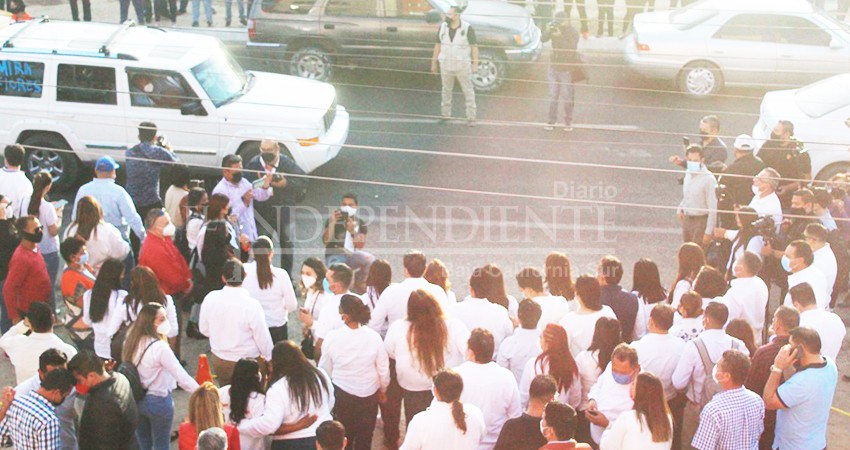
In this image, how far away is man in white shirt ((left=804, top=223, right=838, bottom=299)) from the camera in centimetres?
871

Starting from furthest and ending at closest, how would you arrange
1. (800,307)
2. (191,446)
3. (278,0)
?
(278,0) < (800,307) < (191,446)

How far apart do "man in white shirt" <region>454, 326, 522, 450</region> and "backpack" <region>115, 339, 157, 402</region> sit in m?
2.03

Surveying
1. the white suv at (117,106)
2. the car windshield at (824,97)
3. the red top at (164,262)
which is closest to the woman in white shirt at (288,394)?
the red top at (164,262)

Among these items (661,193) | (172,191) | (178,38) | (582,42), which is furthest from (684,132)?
(172,191)

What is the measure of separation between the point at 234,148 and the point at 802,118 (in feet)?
21.1

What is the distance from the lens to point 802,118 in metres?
12.5

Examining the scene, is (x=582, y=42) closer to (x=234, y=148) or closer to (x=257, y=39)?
(x=257, y=39)

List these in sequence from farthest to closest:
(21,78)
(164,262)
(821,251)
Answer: (21,78), (821,251), (164,262)

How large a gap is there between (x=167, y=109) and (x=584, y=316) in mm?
6498

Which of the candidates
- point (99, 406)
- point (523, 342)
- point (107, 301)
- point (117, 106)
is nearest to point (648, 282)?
point (523, 342)

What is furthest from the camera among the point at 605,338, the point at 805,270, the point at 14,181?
the point at 14,181

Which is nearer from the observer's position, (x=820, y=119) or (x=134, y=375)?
(x=134, y=375)

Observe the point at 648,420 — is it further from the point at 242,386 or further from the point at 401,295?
the point at 242,386

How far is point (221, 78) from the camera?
12.7 metres
